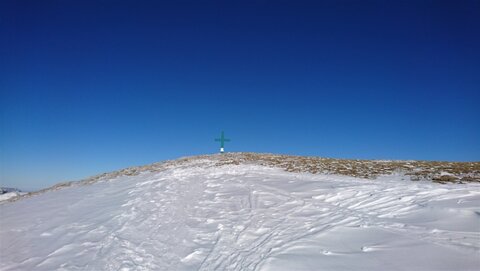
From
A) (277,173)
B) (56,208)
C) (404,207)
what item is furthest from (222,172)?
(404,207)

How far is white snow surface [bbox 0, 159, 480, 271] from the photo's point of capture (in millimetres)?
6219

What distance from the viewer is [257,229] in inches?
340

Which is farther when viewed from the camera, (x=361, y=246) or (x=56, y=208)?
(x=56, y=208)

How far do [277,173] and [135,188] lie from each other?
24.0ft

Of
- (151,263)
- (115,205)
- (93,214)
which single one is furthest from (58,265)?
(115,205)

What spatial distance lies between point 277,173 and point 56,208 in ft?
34.6

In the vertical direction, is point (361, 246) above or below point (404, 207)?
below

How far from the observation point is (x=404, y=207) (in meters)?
8.90

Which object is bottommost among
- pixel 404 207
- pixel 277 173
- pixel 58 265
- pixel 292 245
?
pixel 58 265

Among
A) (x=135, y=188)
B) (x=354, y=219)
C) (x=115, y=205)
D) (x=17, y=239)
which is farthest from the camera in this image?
(x=135, y=188)

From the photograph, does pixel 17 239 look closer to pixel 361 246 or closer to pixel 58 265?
pixel 58 265

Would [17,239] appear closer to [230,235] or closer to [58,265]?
[58,265]

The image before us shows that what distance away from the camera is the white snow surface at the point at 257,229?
6.22m

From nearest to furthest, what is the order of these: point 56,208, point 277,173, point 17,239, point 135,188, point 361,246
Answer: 1. point 361,246
2. point 17,239
3. point 56,208
4. point 135,188
5. point 277,173
